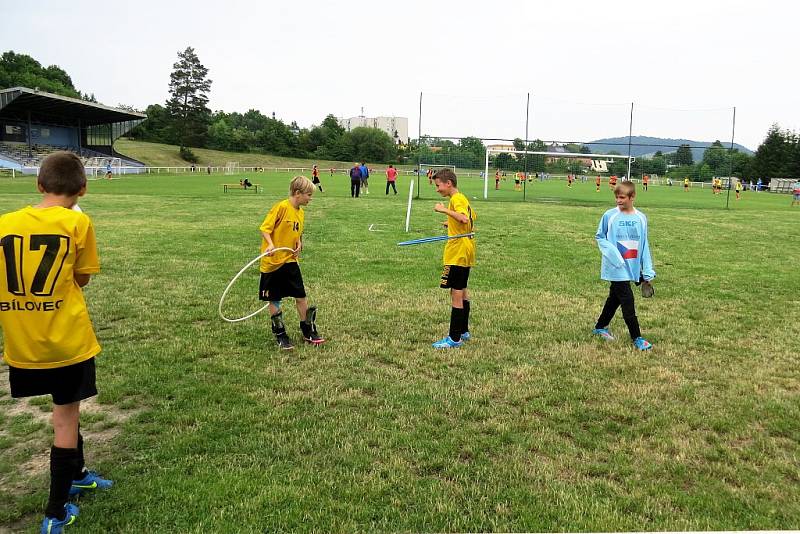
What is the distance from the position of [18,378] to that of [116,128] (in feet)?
301

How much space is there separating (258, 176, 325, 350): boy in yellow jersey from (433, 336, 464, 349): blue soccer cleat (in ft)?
5.22

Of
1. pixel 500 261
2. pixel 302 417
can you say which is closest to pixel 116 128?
pixel 500 261

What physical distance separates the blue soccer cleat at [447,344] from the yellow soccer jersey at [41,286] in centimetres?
394

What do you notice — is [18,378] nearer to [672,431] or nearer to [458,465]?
[458,465]

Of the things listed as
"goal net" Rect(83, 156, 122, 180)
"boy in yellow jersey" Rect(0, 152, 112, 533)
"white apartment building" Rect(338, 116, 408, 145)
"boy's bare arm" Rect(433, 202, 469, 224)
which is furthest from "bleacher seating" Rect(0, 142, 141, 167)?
"white apartment building" Rect(338, 116, 408, 145)

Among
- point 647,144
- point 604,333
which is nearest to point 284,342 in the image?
point 604,333

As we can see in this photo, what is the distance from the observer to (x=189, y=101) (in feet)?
356

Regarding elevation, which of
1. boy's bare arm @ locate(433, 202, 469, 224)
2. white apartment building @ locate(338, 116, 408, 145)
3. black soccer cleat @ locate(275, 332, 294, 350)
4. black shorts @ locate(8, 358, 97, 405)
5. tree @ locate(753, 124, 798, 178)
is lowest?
black soccer cleat @ locate(275, 332, 294, 350)

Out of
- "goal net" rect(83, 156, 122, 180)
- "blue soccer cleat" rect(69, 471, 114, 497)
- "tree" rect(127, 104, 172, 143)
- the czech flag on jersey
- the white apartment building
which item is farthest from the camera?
the white apartment building

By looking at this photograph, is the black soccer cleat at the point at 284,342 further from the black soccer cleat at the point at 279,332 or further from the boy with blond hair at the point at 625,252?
the boy with blond hair at the point at 625,252

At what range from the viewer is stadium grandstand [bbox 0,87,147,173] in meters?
→ 61.9

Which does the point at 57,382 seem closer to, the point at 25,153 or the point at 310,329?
the point at 310,329

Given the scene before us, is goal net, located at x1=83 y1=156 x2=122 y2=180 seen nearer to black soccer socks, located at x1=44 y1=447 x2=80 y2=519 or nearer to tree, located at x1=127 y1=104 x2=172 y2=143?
tree, located at x1=127 y1=104 x2=172 y2=143

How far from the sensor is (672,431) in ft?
14.6
